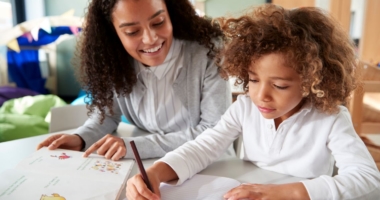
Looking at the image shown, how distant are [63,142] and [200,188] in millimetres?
426

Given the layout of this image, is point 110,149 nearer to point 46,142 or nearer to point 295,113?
point 46,142

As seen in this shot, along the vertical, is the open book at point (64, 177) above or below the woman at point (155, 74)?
below

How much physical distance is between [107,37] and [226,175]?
58cm

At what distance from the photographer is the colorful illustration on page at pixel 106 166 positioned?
28.9 inches

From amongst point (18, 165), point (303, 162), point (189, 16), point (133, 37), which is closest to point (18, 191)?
point (18, 165)

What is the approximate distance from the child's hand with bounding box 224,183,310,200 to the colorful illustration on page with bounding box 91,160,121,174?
273 millimetres

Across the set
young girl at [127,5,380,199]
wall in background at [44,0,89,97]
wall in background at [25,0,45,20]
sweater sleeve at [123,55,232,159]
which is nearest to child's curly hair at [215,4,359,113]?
young girl at [127,5,380,199]

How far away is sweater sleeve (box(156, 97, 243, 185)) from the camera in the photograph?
704mm

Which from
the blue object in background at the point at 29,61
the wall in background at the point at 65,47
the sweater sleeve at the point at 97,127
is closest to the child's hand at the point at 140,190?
the sweater sleeve at the point at 97,127

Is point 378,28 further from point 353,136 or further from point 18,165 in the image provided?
point 18,165

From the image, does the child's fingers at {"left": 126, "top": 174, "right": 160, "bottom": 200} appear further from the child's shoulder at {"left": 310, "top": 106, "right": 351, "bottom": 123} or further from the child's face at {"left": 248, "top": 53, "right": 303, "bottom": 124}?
the child's shoulder at {"left": 310, "top": 106, "right": 351, "bottom": 123}

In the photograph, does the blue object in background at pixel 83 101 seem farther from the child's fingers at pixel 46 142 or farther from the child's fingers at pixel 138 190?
the child's fingers at pixel 138 190

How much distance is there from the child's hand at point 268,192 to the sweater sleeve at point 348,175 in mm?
17

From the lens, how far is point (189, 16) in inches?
41.8
